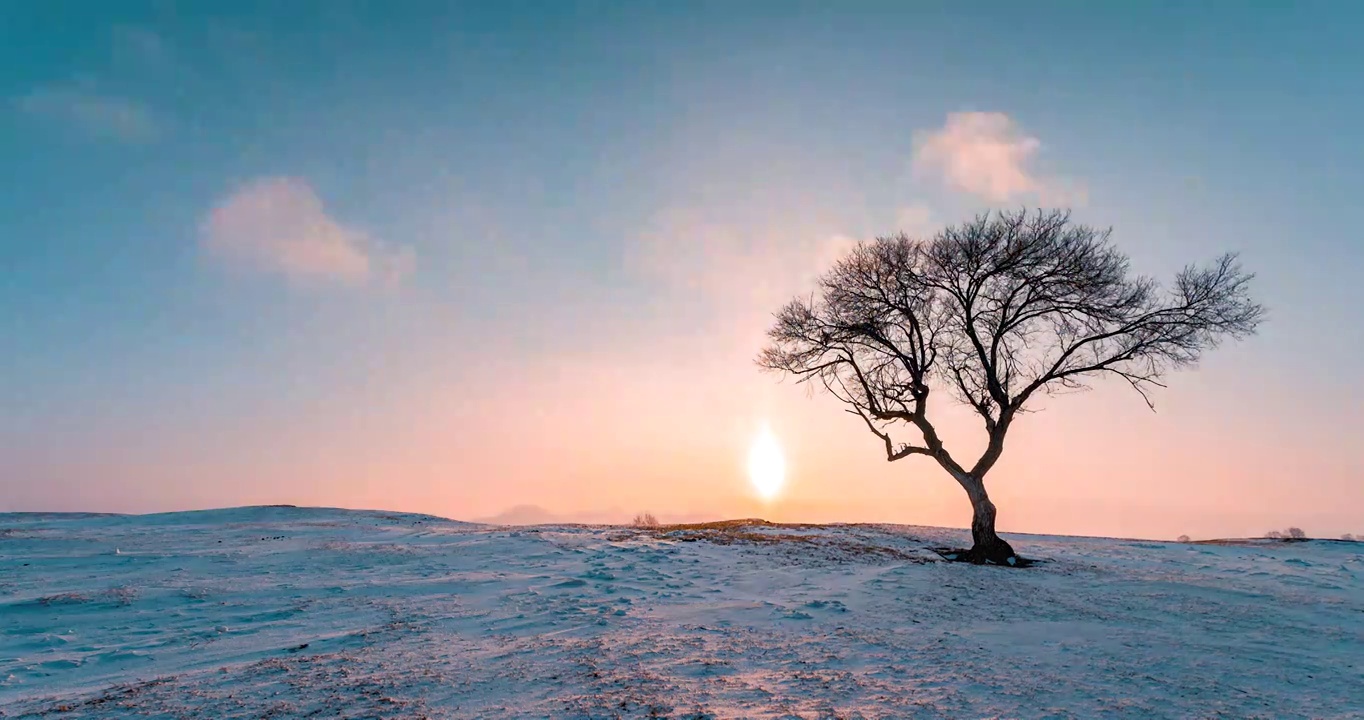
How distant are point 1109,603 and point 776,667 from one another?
8.90 meters

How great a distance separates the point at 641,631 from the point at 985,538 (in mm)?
12521

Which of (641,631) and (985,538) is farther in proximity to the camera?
(985,538)

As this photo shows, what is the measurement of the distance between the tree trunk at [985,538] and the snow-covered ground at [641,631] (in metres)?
1.26

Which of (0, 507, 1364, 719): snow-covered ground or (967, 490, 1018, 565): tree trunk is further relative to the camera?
(967, 490, 1018, 565): tree trunk

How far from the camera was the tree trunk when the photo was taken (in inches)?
782

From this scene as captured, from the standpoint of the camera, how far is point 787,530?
82.1ft

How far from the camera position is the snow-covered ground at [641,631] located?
8570 mm

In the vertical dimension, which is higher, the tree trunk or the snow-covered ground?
the tree trunk

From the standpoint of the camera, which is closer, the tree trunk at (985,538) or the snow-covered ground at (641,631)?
the snow-covered ground at (641,631)

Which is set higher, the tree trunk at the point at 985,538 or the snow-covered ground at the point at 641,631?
the tree trunk at the point at 985,538

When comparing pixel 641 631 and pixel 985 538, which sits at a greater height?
pixel 985 538

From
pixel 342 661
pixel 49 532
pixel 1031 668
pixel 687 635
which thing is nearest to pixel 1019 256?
pixel 1031 668

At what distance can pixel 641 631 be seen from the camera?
1147cm

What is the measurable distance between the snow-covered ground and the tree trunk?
4.12 feet
